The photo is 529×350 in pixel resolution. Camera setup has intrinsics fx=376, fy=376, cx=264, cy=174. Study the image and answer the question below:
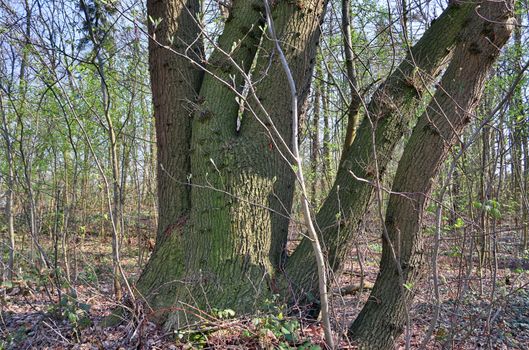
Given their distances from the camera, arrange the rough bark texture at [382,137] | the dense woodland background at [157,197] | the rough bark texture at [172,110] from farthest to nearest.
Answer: the rough bark texture at [172,110] → the rough bark texture at [382,137] → the dense woodland background at [157,197]

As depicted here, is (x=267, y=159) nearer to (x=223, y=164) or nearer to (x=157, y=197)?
Result: (x=223, y=164)

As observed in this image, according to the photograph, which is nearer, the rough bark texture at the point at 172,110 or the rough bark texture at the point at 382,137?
the rough bark texture at the point at 382,137

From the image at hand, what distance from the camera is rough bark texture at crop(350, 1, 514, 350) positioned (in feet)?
9.69

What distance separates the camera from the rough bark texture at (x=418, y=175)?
295cm

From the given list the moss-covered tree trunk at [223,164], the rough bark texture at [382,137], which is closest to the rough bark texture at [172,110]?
the moss-covered tree trunk at [223,164]

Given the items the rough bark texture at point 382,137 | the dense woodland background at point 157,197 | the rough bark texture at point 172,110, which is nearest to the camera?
the dense woodland background at point 157,197

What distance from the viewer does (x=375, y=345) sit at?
296 cm

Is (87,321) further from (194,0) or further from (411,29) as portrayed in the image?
(411,29)

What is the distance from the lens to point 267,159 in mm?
3279

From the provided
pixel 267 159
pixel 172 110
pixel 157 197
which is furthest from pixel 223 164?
pixel 157 197

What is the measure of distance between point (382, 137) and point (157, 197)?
249 centimetres

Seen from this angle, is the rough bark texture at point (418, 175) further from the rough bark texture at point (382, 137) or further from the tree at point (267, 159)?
the rough bark texture at point (382, 137)

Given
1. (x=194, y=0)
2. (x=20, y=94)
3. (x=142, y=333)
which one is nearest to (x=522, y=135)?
(x=194, y=0)

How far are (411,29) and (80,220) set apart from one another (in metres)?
8.64
